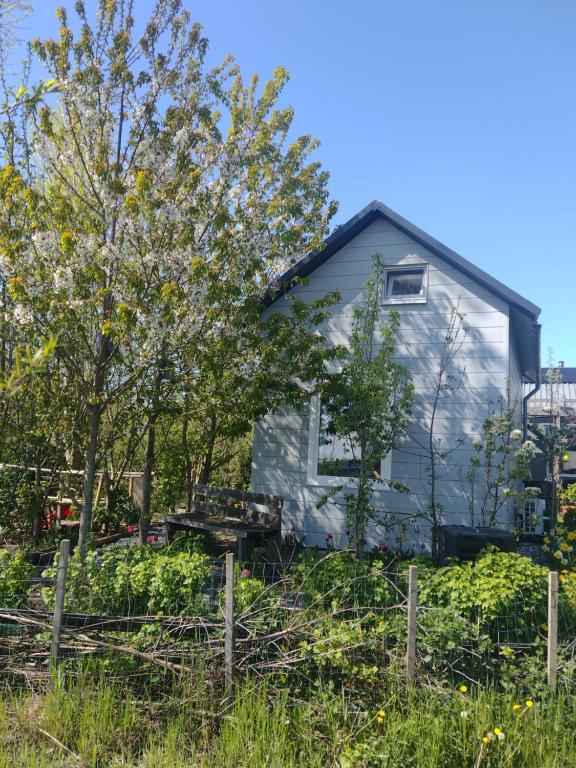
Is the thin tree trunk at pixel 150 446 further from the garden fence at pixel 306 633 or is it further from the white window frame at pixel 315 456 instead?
the garden fence at pixel 306 633

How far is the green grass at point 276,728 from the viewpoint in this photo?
12.1 feet

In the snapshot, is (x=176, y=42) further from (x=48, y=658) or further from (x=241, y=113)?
(x=48, y=658)

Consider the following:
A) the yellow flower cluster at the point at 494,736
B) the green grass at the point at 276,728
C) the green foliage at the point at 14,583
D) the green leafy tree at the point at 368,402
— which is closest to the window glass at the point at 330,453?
the green leafy tree at the point at 368,402

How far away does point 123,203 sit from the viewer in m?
6.86

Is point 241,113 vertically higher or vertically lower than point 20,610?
higher

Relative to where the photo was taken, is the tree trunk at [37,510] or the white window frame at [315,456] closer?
the white window frame at [315,456]

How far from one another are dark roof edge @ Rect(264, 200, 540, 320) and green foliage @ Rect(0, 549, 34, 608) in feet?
18.5

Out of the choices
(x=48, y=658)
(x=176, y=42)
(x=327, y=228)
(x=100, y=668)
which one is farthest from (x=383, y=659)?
(x=327, y=228)

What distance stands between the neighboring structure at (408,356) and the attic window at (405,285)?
0.6 inches

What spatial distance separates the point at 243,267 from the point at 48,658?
4.96 meters

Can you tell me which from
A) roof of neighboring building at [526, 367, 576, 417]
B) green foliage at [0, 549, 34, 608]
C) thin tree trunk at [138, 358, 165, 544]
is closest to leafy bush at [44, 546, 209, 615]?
green foliage at [0, 549, 34, 608]

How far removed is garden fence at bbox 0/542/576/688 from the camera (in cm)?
432

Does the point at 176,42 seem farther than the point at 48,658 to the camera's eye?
Yes

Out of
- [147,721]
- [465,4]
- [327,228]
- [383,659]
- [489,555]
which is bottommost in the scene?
[147,721]
